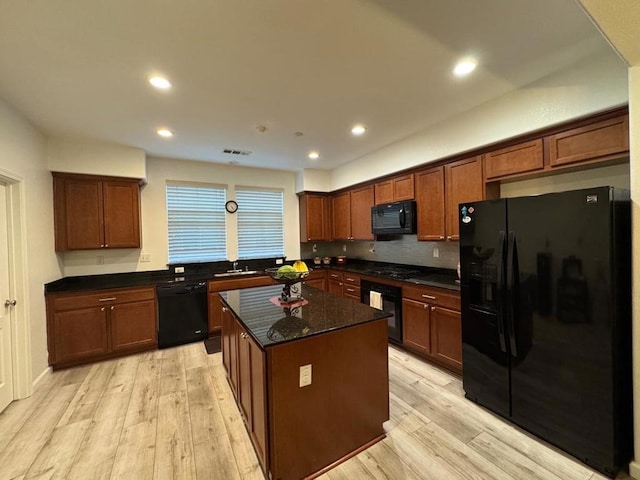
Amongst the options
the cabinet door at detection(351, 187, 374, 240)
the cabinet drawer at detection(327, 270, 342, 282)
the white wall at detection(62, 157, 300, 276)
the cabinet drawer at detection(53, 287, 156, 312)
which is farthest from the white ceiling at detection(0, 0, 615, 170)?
the cabinet drawer at detection(327, 270, 342, 282)

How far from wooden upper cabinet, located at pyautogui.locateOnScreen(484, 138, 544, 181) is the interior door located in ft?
15.1

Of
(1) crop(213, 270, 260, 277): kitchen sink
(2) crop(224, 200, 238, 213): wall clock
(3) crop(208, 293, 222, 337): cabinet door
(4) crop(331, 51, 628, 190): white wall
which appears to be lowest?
(3) crop(208, 293, 222, 337): cabinet door

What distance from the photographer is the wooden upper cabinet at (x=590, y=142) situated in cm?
192

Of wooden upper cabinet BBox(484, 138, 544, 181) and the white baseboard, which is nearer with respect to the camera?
wooden upper cabinet BBox(484, 138, 544, 181)

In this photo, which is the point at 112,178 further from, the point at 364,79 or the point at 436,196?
the point at 436,196

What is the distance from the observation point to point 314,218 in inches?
203

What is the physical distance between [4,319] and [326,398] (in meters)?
3.02

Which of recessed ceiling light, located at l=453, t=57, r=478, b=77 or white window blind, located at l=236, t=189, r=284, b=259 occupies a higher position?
recessed ceiling light, located at l=453, t=57, r=478, b=77

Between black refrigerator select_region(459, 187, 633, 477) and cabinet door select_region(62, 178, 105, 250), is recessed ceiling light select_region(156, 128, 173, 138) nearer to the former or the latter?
cabinet door select_region(62, 178, 105, 250)

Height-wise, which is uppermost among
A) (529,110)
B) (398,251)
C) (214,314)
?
(529,110)

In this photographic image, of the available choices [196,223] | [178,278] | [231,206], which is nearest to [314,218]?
[231,206]

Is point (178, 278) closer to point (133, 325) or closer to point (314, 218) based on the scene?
point (133, 325)

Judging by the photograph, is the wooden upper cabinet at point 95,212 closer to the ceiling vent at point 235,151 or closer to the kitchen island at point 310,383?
the ceiling vent at point 235,151

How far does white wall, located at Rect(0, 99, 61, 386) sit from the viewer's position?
97.7 inches
